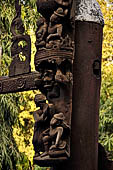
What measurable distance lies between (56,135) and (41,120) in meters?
0.14

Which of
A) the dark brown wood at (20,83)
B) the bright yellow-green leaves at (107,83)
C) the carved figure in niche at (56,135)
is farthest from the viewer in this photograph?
the bright yellow-green leaves at (107,83)

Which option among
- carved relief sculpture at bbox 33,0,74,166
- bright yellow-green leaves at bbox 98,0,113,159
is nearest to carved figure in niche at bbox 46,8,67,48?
carved relief sculpture at bbox 33,0,74,166

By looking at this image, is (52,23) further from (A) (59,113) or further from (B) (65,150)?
(B) (65,150)

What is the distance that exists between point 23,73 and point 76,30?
0.47 m

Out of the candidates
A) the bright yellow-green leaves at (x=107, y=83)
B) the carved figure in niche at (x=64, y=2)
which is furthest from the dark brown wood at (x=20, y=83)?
the bright yellow-green leaves at (x=107, y=83)

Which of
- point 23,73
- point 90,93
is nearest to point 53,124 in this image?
point 90,93

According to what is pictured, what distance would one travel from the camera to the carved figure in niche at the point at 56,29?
9.64 ft

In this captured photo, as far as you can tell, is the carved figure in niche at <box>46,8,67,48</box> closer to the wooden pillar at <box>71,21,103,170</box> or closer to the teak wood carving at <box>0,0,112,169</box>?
the teak wood carving at <box>0,0,112,169</box>

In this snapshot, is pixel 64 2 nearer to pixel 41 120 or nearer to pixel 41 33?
pixel 41 33

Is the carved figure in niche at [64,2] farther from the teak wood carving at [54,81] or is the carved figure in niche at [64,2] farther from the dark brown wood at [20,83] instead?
the dark brown wood at [20,83]

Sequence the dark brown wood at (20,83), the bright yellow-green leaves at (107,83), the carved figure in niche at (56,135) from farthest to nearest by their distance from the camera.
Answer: the bright yellow-green leaves at (107,83)
the dark brown wood at (20,83)
the carved figure in niche at (56,135)

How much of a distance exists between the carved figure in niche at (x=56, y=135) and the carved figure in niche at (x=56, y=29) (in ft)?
1.30

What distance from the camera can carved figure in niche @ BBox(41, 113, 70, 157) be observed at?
2.83 meters

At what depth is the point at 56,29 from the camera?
9.73 ft
